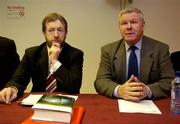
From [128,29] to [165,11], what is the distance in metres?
1.35

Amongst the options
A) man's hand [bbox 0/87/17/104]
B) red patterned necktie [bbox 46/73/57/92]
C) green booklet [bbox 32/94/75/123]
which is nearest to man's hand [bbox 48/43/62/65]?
red patterned necktie [bbox 46/73/57/92]

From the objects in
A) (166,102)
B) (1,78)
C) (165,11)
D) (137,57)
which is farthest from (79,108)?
(165,11)

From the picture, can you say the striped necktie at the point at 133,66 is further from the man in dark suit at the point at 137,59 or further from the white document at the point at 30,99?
the white document at the point at 30,99

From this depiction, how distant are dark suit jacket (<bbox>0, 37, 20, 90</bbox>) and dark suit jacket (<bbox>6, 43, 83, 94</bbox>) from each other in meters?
0.11

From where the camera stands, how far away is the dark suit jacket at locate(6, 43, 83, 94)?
2.13 meters

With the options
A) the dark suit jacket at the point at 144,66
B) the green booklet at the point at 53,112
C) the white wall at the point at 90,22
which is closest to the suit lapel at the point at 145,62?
the dark suit jacket at the point at 144,66

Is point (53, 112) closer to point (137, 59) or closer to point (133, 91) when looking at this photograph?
point (133, 91)

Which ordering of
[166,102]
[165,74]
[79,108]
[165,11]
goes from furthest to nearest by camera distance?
[165,11] → [165,74] → [166,102] → [79,108]

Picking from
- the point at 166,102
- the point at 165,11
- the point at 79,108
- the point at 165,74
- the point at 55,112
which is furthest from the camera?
the point at 165,11

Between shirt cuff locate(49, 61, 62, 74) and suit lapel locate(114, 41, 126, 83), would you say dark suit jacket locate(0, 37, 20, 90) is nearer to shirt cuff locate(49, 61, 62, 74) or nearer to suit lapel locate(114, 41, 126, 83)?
shirt cuff locate(49, 61, 62, 74)

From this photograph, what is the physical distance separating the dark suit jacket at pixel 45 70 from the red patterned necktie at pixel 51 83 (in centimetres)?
3

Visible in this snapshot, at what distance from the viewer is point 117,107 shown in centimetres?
164

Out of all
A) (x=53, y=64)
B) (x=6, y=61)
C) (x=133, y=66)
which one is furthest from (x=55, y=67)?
(x=133, y=66)

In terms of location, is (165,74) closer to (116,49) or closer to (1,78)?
(116,49)
